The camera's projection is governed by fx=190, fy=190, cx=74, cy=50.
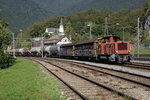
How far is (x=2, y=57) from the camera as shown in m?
20.3

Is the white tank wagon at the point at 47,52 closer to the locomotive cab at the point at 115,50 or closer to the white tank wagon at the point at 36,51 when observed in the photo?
the white tank wagon at the point at 36,51

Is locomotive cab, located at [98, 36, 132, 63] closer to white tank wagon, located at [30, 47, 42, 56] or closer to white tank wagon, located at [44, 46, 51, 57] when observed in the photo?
white tank wagon, located at [44, 46, 51, 57]

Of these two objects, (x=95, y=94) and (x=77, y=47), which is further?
(x=77, y=47)

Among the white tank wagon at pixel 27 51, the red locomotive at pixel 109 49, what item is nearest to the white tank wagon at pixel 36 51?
the white tank wagon at pixel 27 51

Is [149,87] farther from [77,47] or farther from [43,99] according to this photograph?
[77,47]

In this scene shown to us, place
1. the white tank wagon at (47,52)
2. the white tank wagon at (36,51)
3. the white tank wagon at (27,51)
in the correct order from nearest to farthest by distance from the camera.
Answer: the white tank wagon at (47,52)
the white tank wagon at (36,51)
the white tank wagon at (27,51)

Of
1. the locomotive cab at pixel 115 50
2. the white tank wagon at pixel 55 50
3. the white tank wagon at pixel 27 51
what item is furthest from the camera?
the white tank wagon at pixel 27 51

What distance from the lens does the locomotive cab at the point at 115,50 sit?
834 inches

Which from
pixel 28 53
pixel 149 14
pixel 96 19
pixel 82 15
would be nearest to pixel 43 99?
pixel 28 53

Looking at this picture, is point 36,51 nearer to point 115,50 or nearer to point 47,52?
point 47,52

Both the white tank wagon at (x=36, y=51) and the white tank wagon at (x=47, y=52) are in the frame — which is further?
the white tank wagon at (x=36, y=51)

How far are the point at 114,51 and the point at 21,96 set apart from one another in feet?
49.9

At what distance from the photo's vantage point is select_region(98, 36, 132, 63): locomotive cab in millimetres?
21172

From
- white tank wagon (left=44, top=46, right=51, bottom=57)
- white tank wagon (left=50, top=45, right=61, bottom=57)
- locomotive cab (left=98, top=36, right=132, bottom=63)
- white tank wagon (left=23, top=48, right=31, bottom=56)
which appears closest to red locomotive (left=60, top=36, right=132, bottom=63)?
locomotive cab (left=98, top=36, right=132, bottom=63)
